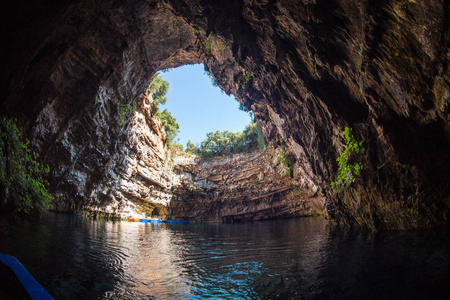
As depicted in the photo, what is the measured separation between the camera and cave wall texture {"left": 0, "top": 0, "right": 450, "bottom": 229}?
394 centimetres

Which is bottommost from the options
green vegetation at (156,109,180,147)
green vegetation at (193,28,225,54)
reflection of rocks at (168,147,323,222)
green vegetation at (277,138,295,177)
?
reflection of rocks at (168,147,323,222)

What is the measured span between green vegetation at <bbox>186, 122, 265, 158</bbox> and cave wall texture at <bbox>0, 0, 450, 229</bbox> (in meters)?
10.8

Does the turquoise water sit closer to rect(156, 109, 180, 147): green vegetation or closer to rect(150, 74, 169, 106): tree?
rect(150, 74, 169, 106): tree

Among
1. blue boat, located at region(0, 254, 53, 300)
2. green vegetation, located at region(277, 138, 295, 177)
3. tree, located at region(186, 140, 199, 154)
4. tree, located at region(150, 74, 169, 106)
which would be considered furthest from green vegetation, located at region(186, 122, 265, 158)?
blue boat, located at region(0, 254, 53, 300)

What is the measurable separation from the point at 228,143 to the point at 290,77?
19023 mm

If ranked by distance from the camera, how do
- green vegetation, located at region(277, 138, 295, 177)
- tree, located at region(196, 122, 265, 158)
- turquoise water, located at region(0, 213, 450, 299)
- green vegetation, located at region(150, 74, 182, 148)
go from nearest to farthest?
turquoise water, located at region(0, 213, 450, 299) → green vegetation, located at region(277, 138, 295, 177) → green vegetation, located at region(150, 74, 182, 148) → tree, located at region(196, 122, 265, 158)

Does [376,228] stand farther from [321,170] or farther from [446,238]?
[321,170]

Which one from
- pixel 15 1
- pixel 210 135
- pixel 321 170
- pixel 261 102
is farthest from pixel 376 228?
pixel 210 135

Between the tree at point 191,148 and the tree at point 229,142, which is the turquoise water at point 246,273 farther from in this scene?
the tree at point 191,148

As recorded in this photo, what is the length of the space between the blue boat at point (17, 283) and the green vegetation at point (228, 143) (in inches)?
876

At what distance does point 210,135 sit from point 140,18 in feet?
61.0

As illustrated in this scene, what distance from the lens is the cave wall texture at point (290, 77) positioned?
12.9 feet

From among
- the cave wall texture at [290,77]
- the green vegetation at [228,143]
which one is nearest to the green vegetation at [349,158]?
the cave wall texture at [290,77]

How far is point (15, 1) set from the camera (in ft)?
15.5
